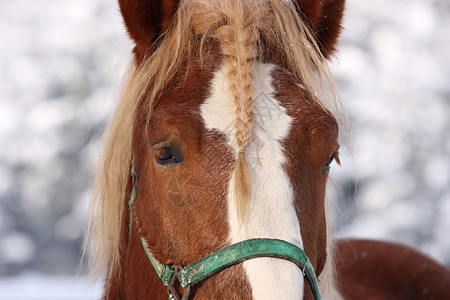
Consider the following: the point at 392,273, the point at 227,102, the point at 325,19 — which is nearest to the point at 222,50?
the point at 227,102

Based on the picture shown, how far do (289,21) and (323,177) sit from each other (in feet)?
1.92

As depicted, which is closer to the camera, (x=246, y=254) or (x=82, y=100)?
(x=246, y=254)

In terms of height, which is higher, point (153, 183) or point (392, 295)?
point (153, 183)

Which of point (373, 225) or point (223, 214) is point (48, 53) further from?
point (223, 214)

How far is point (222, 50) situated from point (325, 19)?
53 centimetres

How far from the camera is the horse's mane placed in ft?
5.47

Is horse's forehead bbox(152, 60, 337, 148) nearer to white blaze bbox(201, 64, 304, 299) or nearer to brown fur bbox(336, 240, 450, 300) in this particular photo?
white blaze bbox(201, 64, 304, 299)

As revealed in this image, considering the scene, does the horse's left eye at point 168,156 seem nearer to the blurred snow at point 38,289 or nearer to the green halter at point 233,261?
the green halter at point 233,261

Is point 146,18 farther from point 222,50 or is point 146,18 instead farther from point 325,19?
point 325,19

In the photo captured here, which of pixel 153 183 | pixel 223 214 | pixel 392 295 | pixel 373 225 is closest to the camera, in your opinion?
pixel 223 214

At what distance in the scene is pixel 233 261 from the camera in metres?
1.34

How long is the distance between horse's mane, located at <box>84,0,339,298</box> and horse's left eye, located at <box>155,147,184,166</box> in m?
0.16

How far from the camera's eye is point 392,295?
2980mm

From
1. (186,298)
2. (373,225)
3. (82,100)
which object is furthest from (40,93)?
(186,298)
